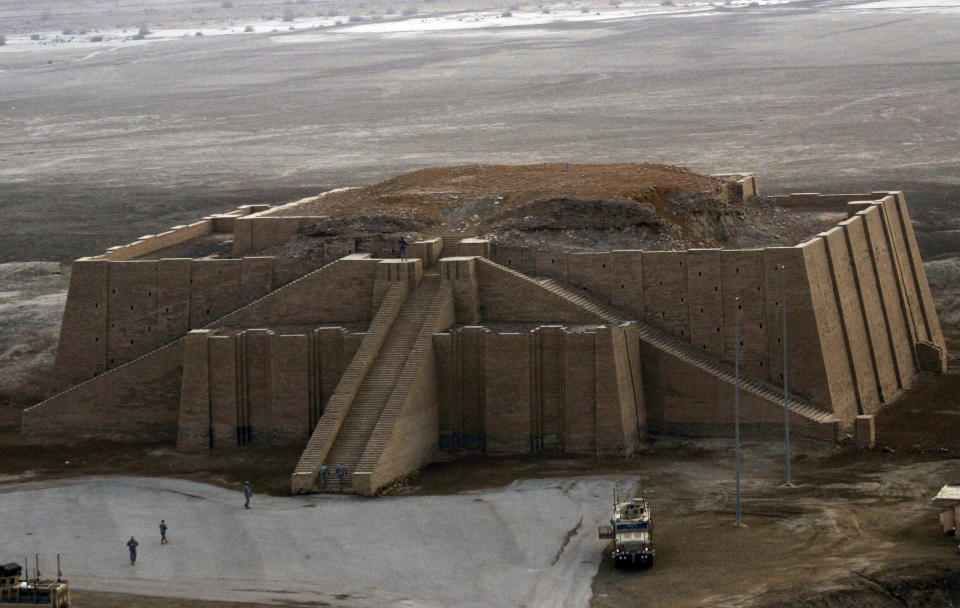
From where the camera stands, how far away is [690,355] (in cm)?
4684

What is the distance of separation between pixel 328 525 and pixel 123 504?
5.03 metres

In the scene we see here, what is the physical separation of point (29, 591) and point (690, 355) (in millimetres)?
17220

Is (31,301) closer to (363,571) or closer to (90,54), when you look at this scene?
(363,571)

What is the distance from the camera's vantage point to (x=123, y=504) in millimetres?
42625

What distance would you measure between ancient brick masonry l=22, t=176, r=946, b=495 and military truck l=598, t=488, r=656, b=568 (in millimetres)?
6316

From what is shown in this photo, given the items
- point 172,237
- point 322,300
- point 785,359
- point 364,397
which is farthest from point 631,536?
point 172,237

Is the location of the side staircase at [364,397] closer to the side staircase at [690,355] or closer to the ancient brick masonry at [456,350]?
the ancient brick masonry at [456,350]

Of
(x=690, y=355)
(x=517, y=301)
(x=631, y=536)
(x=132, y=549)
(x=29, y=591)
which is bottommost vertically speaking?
(x=132, y=549)

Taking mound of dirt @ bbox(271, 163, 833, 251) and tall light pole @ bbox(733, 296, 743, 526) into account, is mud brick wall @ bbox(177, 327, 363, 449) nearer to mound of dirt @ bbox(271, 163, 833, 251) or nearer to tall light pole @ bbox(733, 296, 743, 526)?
mound of dirt @ bbox(271, 163, 833, 251)

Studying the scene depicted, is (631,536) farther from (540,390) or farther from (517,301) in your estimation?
(517,301)

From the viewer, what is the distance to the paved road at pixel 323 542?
119 ft

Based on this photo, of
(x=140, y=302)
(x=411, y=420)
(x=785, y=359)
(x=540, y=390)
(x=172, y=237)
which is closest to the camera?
(x=785, y=359)

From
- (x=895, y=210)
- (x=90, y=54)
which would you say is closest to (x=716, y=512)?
(x=895, y=210)

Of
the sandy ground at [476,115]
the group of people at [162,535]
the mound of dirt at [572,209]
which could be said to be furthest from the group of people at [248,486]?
the sandy ground at [476,115]
